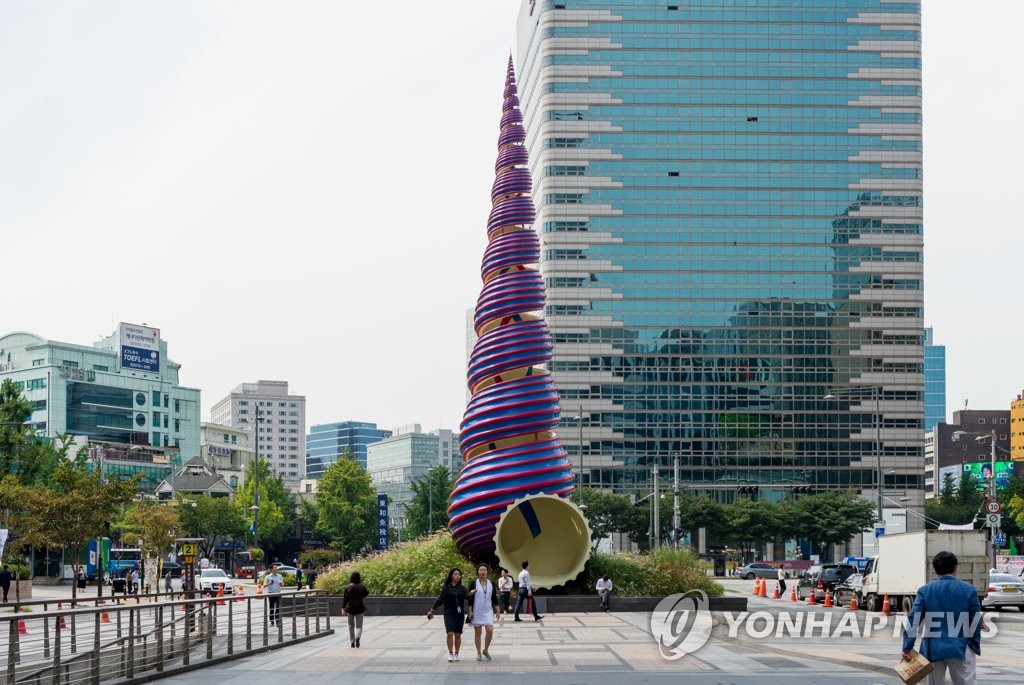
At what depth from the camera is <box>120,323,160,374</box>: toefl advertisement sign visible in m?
140

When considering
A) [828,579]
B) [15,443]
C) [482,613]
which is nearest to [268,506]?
[15,443]

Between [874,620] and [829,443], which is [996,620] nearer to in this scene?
[874,620]

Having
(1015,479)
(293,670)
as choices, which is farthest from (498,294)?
(1015,479)

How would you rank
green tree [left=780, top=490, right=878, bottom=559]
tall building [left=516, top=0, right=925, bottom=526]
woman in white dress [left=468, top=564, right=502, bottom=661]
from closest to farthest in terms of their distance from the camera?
woman in white dress [left=468, top=564, right=502, bottom=661] < green tree [left=780, top=490, right=878, bottom=559] < tall building [left=516, top=0, right=925, bottom=526]

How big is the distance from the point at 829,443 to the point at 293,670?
10115cm

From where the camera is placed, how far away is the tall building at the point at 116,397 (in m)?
131

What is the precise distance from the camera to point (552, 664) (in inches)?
804

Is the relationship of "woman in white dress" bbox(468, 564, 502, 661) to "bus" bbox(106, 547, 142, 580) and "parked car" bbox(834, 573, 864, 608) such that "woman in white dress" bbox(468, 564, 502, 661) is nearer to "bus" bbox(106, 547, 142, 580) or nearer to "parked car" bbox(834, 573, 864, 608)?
"parked car" bbox(834, 573, 864, 608)

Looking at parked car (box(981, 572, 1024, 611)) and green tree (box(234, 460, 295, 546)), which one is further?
green tree (box(234, 460, 295, 546))

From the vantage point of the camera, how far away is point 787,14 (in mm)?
115625

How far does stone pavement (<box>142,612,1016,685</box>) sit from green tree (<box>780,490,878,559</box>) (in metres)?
73.9

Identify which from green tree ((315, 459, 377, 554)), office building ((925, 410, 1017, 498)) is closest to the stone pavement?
green tree ((315, 459, 377, 554))

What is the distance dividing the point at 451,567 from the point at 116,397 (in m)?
106

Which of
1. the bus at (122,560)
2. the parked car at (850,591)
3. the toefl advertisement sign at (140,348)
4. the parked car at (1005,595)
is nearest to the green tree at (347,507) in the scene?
the bus at (122,560)
